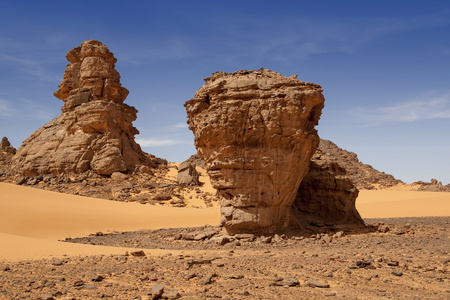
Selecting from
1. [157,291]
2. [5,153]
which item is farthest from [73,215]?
[5,153]

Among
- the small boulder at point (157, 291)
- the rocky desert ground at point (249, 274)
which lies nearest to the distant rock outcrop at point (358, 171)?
the rocky desert ground at point (249, 274)

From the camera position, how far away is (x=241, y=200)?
1355cm

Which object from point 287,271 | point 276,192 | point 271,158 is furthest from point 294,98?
point 287,271

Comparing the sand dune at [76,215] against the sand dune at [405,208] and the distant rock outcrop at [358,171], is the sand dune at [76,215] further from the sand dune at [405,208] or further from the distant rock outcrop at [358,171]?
the distant rock outcrop at [358,171]

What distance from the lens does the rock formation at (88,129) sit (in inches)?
1298

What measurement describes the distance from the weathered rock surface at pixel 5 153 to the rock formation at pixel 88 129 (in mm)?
1893

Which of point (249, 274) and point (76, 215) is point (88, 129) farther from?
point (249, 274)

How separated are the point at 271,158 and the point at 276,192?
1.27m

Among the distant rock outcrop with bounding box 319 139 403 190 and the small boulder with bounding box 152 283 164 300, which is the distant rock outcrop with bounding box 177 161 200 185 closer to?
the distant rock outcrop with bounding box 319 139 403 190

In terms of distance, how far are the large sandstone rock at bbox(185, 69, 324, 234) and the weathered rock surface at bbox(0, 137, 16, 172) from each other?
30.2 metres

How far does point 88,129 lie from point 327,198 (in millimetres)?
24072

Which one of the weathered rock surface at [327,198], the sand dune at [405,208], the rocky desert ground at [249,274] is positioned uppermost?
the weathered rock surface at [327,198]

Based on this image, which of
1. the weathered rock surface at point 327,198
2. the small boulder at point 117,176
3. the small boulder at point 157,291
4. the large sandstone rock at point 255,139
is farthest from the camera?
the small boulder at point 117,176

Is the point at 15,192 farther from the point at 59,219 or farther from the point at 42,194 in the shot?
the point at 59,219
